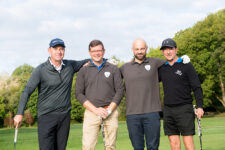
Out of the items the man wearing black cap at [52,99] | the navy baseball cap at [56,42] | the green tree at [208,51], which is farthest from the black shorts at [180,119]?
the green tree at [208,51]

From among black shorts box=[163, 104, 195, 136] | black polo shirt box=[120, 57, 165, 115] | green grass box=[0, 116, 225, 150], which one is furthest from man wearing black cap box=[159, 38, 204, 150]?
green grass box=[0, 116, 225, 150]

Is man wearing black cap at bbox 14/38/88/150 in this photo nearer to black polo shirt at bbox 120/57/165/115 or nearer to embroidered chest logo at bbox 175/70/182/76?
black polo shirt at bbox 120/57/165/115

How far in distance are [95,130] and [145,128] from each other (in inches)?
35.1

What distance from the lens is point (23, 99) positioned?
207 inches

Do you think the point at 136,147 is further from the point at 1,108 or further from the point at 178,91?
the point at 1,108

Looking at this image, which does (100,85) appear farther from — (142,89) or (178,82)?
(178,82)

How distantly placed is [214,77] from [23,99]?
124 feet

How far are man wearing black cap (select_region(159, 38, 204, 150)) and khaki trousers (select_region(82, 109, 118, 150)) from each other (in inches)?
43.4

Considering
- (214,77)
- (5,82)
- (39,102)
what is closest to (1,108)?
(5,82)

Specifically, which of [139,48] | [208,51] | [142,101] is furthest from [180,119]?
[208,51]

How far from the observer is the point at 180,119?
5902 mm

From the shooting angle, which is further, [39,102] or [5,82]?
[5,82]

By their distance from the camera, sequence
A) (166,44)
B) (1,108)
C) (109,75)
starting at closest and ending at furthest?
1. (109,75)
2. (166,44)
3. (1,108)

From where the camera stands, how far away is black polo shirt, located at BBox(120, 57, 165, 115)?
5609 mm
